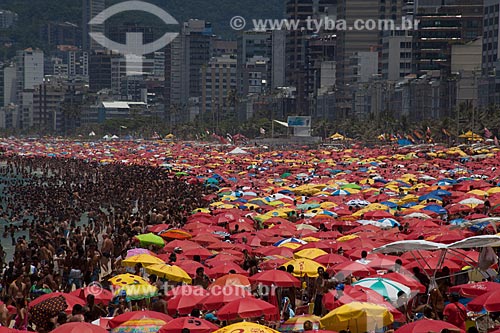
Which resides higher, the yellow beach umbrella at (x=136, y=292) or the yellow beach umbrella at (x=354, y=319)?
the yellow beach umbrella at (x=354, y=319)

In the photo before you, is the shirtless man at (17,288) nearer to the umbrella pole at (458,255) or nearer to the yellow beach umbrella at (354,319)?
the yellow beach umbrella at (354,319)

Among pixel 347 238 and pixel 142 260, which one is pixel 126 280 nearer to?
pixel 142 260

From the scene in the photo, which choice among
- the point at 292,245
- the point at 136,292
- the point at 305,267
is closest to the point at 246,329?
the point at 136,292

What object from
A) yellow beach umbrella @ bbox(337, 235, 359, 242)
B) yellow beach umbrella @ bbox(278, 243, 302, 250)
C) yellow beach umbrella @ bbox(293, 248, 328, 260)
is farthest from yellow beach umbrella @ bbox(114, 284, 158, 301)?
yellow beach umbrella @ bbox(337, 235, 359, 242)

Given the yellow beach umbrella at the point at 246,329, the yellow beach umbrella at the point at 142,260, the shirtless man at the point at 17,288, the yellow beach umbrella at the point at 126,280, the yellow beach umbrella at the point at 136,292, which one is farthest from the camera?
the yellow beach umbrella at the point at 142,260

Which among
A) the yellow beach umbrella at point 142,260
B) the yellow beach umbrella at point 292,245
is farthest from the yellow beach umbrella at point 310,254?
the yellow beach umbrella at point 142,260

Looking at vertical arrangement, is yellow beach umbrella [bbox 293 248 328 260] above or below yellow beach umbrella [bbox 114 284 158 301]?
above

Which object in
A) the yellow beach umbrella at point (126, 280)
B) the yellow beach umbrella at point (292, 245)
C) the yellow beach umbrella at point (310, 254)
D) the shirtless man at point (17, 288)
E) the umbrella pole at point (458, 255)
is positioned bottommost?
the shirtless man at point (17, 288)

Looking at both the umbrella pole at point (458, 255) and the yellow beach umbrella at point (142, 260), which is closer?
the umbrella pole at point (458, 255)

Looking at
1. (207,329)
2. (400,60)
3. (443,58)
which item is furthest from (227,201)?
(400,60)

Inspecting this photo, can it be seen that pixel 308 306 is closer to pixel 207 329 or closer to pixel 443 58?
pixel 207 329

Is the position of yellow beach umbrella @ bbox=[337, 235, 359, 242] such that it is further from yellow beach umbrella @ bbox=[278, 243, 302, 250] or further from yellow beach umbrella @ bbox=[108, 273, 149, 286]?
yellow beach umbrella @ bbox=[108, 273, 149, 286]
